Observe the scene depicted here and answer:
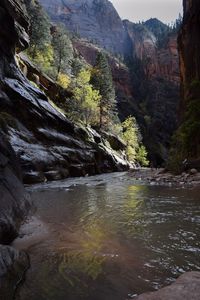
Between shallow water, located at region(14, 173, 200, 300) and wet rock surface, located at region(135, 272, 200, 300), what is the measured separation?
46 cm

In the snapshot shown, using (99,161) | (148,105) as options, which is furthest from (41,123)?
(148,105)

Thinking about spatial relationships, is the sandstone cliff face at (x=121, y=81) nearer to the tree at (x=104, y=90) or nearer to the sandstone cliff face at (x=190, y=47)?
the tree at (x=104, y=90)

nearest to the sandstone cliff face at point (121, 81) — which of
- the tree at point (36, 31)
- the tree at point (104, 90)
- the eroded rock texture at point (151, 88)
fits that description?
the eroded rock texture at point (151, 88)

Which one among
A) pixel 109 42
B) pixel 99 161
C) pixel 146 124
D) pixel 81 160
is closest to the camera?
pixel 81 160

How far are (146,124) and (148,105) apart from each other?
52.1ft

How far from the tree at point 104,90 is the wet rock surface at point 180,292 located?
57.2m

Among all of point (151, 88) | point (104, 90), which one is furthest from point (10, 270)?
point (151, 88)

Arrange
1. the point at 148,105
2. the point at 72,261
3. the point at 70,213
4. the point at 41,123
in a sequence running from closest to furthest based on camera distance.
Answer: the point at 72,261
the point at 70,213
the point at 41,123
the point at 148,105

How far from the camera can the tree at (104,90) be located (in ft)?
214

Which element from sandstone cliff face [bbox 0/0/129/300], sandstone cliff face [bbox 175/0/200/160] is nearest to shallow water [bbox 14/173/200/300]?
sandstone cliff face [bbox 0/0/129/300]

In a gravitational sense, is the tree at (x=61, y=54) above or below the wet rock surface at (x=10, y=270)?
above

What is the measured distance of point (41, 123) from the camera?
32.7m

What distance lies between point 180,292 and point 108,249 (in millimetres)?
2802

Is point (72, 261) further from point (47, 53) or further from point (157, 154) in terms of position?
point (157, 154)
